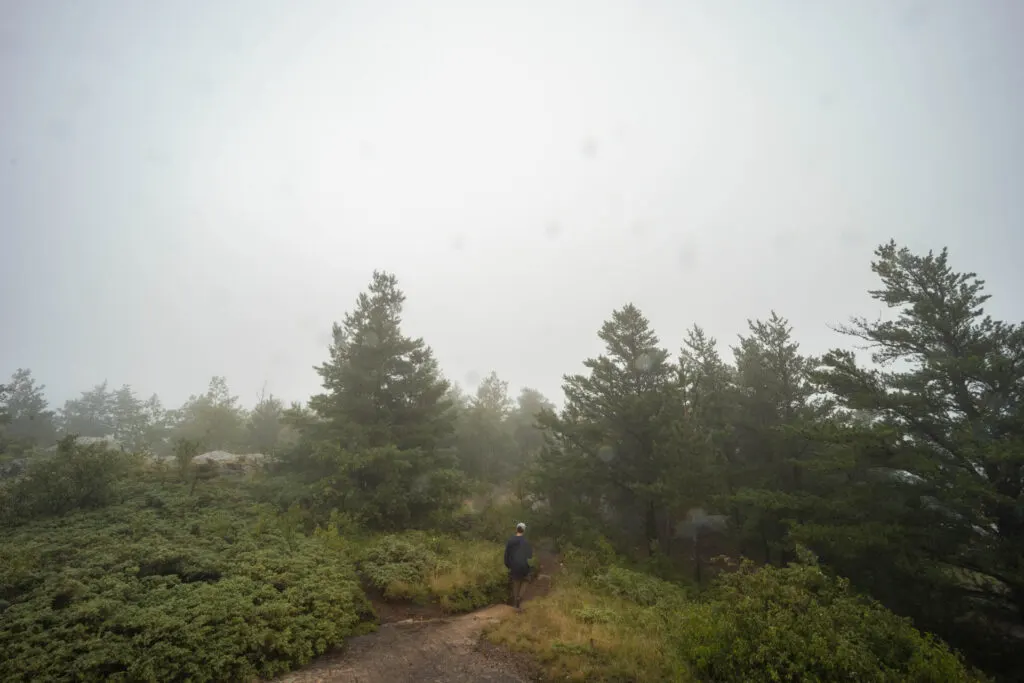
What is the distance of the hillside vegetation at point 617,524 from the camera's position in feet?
23.7

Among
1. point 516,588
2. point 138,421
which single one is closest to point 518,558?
point 516,588

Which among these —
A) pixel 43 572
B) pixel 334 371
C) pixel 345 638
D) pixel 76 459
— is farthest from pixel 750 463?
pixel 76 459

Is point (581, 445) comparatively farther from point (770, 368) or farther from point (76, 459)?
point (76, 459)

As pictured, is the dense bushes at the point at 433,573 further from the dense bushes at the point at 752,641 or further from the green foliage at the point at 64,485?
the green foliage at the point at 64,485

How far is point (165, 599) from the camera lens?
8578 millimetres

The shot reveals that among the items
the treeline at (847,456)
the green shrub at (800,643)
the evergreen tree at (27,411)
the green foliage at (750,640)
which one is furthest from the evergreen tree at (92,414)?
the green shrub at (800,643)

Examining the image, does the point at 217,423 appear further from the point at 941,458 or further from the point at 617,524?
the point at 941,458

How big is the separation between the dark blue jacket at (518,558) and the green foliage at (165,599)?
385cm

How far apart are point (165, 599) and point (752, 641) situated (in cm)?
1110

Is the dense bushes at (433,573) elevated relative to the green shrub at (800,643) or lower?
lower

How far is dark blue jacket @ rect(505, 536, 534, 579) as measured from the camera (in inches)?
458

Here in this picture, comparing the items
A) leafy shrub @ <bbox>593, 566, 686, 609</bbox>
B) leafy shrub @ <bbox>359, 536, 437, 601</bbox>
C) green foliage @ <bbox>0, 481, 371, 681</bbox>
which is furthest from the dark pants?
green foliage @ <bbox>0, 481, 371, 681</bbox>

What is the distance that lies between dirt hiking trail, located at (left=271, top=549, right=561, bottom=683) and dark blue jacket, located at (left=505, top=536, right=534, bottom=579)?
945mm

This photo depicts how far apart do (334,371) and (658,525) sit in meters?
17.3
